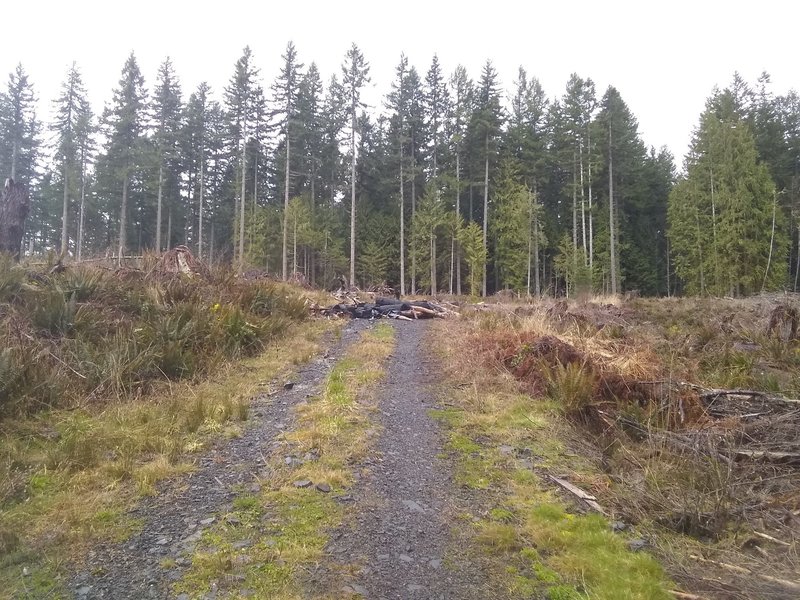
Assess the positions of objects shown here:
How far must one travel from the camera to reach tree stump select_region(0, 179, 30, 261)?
9.56 meters

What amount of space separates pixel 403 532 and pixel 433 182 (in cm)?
3716

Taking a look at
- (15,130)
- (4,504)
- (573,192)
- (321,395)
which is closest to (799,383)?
(321,395)

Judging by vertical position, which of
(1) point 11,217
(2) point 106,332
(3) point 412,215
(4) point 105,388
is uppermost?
(3) point 412,215

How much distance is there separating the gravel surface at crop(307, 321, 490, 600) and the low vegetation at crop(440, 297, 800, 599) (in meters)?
0.26

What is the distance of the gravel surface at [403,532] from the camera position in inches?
111

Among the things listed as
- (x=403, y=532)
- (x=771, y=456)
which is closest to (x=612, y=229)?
(x=771, y=456)

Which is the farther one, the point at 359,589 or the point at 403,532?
the point at 403,532

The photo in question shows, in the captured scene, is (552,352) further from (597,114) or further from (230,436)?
(597,114)

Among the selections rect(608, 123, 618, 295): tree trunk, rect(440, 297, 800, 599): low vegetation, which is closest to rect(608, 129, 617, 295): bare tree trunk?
rect(608, 123, 618, 295): tree trunk

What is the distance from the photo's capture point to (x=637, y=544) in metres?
3.32

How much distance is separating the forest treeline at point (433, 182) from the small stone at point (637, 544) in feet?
102

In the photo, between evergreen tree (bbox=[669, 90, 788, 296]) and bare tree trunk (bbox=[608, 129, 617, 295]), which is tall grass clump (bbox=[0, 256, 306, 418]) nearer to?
evergreen tree (bbox=[669, 90, 788, 296])

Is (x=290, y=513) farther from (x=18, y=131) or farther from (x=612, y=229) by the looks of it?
(x=18, y=131)

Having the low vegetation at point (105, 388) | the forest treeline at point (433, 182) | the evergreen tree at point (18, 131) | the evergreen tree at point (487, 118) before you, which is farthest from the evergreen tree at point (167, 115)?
the low vegetation at point (105, 388)
